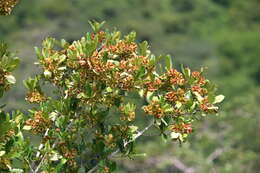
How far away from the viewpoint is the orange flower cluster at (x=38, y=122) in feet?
10.8

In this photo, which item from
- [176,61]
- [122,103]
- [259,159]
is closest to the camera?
[122,103]

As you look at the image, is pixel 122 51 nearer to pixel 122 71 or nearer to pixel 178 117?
pixel 122 71

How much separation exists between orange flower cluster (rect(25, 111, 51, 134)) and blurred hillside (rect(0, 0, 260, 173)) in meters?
10.1

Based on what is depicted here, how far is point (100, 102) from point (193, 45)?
36.5 m

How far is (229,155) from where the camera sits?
15.1 m

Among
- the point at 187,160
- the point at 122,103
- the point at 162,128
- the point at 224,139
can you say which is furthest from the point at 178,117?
the point at 224,139

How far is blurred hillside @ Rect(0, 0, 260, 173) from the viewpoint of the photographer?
50.1 feet

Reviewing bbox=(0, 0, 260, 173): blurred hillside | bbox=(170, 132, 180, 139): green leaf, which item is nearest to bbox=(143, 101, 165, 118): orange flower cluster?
bbox=(170, 132, 180, 139): green leaf

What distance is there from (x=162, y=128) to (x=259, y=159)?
13.0 metres

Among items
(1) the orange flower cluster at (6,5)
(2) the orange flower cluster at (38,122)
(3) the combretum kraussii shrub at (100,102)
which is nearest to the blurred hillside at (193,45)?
(3) the combretum kraussii shrub at (100,102)

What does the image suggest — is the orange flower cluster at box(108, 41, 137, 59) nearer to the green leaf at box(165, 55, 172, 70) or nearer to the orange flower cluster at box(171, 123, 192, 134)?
the green leaf at box(165, 55, 172, 70)

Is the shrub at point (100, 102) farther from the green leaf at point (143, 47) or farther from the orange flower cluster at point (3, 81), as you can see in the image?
the orange flower cluster at point (3, 81)

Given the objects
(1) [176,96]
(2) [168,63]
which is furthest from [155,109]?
(2) [168,63]

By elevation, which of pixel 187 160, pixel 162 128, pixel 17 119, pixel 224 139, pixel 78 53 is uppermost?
pixel 78 53
